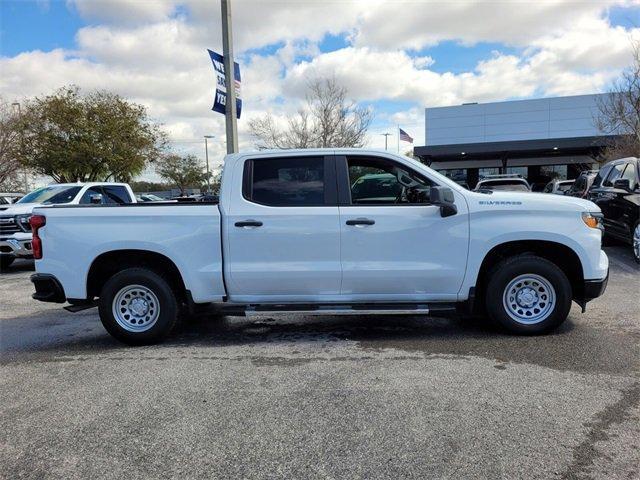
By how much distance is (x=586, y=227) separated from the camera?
16.8ft

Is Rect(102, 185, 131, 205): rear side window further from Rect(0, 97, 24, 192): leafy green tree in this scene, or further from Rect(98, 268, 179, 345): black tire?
Rect(0, 97, 24, 192): leafy green tree

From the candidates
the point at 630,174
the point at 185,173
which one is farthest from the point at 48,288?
the point at 185,173

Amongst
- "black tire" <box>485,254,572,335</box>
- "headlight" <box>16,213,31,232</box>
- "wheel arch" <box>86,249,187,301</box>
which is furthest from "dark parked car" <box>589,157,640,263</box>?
"headlight" <box>16,213,31,232</box>

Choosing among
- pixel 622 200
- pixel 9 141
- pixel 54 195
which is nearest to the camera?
pixel 622 200

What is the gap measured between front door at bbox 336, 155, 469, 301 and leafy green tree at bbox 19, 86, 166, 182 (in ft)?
84.5

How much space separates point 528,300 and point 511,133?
132 ft

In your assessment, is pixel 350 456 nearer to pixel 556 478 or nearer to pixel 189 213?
pixel 556 478

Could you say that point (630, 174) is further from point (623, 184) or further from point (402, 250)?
point (402, 250)

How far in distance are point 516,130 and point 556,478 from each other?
42.9 meters

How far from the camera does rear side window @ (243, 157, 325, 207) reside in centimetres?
527

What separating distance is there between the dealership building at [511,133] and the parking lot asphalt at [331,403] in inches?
1323

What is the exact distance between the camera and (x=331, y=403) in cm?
384

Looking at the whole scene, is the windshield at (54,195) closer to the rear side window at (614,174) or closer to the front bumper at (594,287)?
the front bumper at (594,287)

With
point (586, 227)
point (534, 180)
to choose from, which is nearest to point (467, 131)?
point (534, 180)
